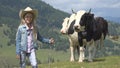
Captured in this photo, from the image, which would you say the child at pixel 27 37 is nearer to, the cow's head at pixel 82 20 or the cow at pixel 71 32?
the cow's head at pixel 82 20

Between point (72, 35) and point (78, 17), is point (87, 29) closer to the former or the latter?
point (78, 17)

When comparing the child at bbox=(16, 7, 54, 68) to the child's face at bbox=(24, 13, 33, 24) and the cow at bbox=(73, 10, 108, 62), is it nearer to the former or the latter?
the child's face at bbox=(24, 13, 33, 24)

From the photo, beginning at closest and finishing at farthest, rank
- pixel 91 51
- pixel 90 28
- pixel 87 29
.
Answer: pixel 87 29 < pixel 90 28 < pixel 91 51

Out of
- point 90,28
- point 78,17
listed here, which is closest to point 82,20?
point 78,17

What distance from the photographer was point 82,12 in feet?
86.8

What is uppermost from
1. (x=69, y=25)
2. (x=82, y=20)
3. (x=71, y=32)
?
(x=82, y=20)

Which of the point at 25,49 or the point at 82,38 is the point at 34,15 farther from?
the point at 82,38

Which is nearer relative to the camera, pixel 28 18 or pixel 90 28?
pixel 28 18

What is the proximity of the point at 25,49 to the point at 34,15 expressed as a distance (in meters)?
1.34

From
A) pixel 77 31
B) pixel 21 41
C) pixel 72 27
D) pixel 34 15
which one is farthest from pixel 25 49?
pixel 72 27

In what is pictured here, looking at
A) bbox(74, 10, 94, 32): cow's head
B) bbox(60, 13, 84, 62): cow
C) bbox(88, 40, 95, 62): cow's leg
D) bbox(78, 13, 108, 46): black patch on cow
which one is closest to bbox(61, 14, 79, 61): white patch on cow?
bbox(60, 13, 84, 62): cow

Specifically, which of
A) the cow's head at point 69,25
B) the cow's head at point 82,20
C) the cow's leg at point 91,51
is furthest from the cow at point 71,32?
the cow's head at point 82,20

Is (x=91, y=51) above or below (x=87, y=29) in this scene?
below

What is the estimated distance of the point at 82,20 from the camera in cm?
2628
